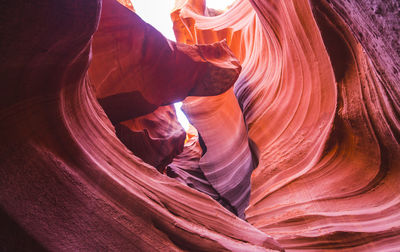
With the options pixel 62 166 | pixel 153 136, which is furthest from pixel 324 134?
pixel 153 136

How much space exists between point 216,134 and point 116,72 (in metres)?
4.07

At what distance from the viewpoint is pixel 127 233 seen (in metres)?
1.37

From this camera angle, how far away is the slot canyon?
1121 mm

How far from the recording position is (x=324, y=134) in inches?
110

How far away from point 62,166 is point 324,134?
106 inches

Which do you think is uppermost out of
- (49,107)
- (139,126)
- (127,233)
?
(49,107)

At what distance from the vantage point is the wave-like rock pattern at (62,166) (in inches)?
41.5

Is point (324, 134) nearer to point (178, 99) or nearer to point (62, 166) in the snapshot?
point (62, 166)

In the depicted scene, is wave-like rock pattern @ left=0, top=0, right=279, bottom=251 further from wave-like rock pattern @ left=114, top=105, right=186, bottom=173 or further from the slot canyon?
wave-like rock pattern @ left=114, top=105, right=186, bottom=173

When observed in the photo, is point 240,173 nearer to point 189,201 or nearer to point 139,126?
point 139,126

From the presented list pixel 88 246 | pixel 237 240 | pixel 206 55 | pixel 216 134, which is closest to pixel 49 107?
pixel 88 246

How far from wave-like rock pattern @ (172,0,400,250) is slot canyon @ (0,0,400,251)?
1 cm

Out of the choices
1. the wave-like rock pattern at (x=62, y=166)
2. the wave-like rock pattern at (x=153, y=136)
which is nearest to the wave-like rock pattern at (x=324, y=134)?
the wave-like rock pattern at (x=62, y=166)

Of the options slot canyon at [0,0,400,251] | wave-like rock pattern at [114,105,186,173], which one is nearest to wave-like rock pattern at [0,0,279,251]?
slot canyon at [0,0,400,251]
